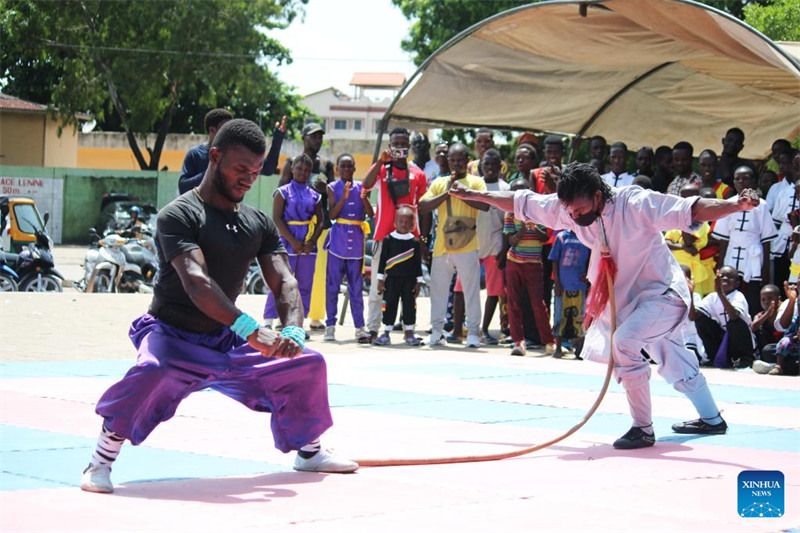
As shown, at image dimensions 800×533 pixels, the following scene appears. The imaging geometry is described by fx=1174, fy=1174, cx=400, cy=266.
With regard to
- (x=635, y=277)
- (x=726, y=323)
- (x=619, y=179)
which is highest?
(x=619, y=179)

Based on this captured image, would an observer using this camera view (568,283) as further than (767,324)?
Yes

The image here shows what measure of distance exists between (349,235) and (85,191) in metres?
26.3

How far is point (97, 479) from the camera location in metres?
5.62

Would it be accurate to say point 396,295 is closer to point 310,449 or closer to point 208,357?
point 310,449

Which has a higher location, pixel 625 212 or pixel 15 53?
pixel 15 53

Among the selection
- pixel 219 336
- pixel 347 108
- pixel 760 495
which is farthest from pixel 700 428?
pixel 347 108

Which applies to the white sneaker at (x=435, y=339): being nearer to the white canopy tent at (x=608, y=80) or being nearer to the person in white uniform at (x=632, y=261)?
the white canopy tent at (x=608, y=80)

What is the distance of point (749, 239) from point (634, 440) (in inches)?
236

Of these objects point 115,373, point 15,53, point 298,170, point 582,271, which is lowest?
point 115,373

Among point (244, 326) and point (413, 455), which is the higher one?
point (244, 326)

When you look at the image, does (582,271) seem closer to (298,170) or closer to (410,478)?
(298,170)

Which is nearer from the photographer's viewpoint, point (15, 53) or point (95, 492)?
point (95, 492)

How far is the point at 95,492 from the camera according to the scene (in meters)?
5.61

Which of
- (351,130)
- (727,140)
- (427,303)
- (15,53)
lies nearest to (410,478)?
(727,140)
